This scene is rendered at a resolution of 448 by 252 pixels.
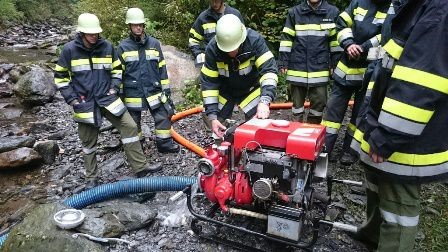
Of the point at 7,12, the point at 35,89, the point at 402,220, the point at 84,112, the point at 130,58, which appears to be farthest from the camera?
the point at 7,12

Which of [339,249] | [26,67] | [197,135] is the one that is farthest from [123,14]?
[339,249]

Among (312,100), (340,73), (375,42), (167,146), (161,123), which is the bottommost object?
(167,146)

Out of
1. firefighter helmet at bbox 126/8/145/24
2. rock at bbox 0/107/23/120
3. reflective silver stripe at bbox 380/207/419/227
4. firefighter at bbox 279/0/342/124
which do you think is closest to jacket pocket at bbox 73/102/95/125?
firefighter helmet at bbox 126/8/145/24

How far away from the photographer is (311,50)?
193 inches

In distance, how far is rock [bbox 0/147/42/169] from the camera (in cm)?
553

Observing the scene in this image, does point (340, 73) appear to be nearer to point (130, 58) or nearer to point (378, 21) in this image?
point (378, 21)

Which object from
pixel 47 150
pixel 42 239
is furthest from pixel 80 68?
pixel 42 239

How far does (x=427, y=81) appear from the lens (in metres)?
2.10

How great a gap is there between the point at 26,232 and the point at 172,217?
4.34ft

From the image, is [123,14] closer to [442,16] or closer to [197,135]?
[197,135]

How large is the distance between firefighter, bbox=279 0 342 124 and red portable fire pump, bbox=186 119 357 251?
188cm

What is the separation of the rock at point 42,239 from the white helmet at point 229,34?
2189mm

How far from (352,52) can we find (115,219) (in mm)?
3107

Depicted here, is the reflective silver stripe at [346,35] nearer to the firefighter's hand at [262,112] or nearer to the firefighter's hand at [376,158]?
the firefighter's hand at [262,112]
